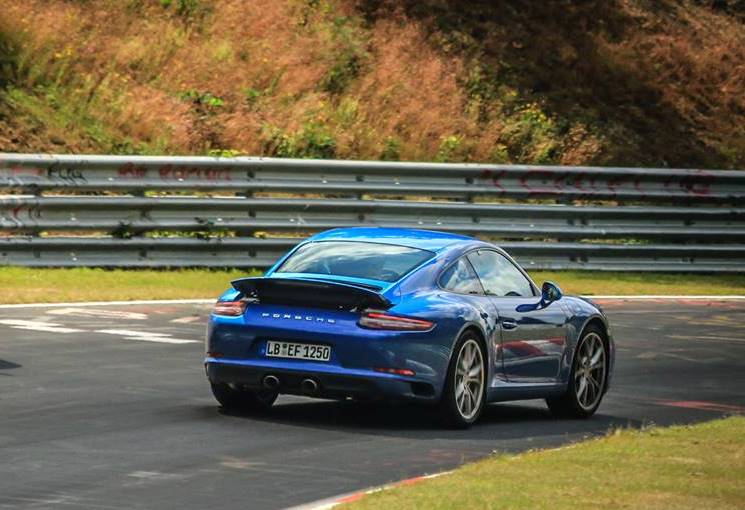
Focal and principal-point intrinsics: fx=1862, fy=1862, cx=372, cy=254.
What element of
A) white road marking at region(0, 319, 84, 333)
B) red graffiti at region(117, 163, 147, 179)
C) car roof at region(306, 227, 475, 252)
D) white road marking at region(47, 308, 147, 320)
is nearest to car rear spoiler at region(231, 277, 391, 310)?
car roof at region(306, 227, 475, 252)

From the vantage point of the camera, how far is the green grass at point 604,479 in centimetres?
884

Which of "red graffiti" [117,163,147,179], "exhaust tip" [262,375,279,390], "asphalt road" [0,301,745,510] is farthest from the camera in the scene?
"red graffiti" [117,163,147,179]

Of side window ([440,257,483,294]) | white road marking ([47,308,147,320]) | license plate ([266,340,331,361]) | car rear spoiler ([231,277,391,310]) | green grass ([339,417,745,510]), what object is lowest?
green grass ([339,417,745,510])

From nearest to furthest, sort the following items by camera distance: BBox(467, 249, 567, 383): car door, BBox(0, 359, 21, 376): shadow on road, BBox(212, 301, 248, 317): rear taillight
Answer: BBox(212, 301, 248, 317): rear taillight → BBox(467, 249, 567, 383): car door → BBox(0, 359, 21, 376): shadow on road

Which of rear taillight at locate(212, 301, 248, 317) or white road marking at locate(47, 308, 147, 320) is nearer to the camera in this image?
rear taillight at locate(212, 301, 248, 317)

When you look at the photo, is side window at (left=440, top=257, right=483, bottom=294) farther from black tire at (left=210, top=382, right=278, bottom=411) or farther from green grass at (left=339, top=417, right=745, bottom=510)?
green grass at (left=339, top=417, right=745, bottom=510)

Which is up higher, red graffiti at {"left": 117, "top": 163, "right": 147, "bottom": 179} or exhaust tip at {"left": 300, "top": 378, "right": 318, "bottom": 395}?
red graffiti at {"left": 117, "top": 163, "right": 147, "bottom": 179}

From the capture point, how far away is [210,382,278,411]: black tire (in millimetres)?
12469

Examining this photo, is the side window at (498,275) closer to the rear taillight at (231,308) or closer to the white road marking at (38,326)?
the rear taillight at (231,308)

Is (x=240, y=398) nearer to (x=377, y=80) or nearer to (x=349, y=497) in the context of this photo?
(x=349, y=497)

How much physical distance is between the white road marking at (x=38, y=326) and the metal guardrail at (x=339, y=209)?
3759mm

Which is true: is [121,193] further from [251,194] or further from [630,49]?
[630,49]

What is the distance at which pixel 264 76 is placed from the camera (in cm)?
2870

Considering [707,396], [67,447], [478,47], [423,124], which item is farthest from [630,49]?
[67,447]
